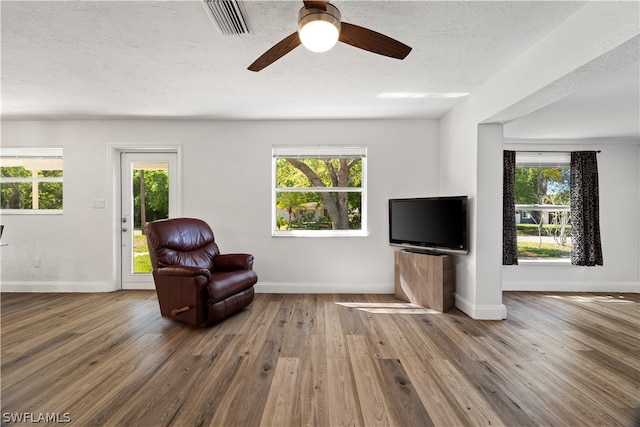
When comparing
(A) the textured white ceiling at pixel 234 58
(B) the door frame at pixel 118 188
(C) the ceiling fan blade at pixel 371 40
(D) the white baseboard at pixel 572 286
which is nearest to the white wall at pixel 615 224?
(D) the white baseboard at pixel 572 286

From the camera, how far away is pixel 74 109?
3809mm

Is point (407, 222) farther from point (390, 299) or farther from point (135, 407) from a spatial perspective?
point (135, 407)

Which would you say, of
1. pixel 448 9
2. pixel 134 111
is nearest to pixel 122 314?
pixel 134 111

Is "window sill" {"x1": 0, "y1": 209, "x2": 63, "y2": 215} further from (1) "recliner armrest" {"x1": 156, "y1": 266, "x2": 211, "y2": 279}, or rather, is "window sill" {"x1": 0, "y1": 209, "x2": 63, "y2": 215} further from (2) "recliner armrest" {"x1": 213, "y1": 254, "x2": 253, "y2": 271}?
(2) "recliner armrest" {"x1": 213, "y1": 254, "x2": 253, "y2": 271}

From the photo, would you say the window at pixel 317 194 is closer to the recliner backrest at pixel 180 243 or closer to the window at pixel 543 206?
the recliner backrest at pixel 180 243

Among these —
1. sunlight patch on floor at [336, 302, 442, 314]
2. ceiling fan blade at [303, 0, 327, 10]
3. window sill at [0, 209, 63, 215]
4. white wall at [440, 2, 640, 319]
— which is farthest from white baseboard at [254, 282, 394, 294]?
ceiling fan blade at [303, 0, 327, 10]

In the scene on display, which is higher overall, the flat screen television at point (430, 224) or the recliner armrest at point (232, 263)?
the flat screen television at point (430, 224)

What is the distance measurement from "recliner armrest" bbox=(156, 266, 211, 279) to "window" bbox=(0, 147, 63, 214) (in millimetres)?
2557

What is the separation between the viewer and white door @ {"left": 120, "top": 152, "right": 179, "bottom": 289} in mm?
4453

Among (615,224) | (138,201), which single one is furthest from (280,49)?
(615,224)

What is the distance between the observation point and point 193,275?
9.91ft

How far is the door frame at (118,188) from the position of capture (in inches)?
169

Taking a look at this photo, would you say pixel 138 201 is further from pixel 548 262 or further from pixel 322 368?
pixel 548 262

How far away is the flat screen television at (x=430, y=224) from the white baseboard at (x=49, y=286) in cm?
411
